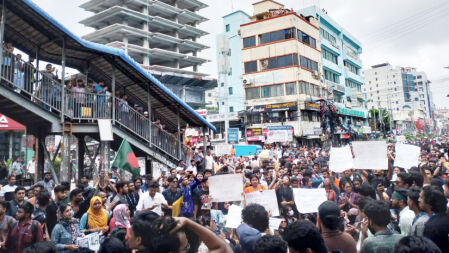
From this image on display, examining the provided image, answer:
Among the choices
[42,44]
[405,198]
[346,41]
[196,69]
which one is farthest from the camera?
[196,69]

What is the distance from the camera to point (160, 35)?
5938 centimetres

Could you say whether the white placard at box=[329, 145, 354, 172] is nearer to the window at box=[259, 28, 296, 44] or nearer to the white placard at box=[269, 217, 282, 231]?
the white placard at box=[269, 217, 282, 231]

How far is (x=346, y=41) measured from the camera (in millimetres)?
55969

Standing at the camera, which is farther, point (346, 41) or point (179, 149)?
point (346, 41)

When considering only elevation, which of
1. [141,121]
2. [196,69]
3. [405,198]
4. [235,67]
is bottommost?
[405,198]

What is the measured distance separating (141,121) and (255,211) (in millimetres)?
9436

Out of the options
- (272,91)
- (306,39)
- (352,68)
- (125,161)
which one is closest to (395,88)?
(352,68)

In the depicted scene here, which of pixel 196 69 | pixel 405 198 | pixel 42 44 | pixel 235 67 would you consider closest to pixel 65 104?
pixel 42 44

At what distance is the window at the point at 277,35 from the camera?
120 feet

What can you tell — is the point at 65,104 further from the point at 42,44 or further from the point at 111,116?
the point at 42,44

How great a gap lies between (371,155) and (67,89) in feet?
30.5

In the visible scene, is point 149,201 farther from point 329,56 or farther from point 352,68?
point 352,68

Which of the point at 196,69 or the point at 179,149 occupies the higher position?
the point at 196,69

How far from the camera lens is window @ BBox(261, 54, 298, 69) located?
3650 cm
